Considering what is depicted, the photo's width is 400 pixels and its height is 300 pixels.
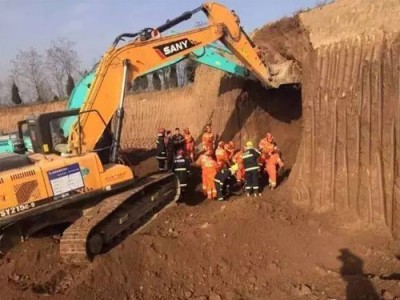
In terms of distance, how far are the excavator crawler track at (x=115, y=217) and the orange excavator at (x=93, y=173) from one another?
2 centimetres

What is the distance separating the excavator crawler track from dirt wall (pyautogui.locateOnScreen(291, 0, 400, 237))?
274 centimetres

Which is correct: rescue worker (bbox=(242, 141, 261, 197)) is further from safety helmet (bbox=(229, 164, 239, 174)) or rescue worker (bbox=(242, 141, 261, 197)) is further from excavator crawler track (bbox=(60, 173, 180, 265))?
excavator crawler track (bbox=(60, 173, 180, 265))

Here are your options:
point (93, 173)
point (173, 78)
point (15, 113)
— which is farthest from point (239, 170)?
point (15, 113)

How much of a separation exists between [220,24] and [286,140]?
4.44 meters

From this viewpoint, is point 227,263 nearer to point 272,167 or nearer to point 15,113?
point 272,167

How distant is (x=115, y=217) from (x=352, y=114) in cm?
467

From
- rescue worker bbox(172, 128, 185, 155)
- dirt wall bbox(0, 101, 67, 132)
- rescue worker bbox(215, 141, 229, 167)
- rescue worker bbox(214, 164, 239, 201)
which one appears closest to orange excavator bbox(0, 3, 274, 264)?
rescue worker bbox(214, 164, 239, 201)

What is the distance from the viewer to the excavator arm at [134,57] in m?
9.83

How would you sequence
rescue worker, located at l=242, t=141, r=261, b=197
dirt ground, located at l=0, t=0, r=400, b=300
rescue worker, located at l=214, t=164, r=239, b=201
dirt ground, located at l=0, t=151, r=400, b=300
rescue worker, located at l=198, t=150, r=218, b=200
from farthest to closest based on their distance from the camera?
rescue worker, located at l=198, t=150, r=218, b=200, rescue worker, located at l=214, t=164, r=239, b=201, rescue worker, located at l=242, t=141, r=261, b=197, dirt ground, located at l=0, t=0, r=400, b=300, dirt ground, located at l=0, t=151, r=400, b=300

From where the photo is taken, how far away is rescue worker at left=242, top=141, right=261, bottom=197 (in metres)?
12.0

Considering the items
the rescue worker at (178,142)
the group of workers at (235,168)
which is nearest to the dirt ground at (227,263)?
the group of workers at (235,168)

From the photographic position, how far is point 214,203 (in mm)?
12219

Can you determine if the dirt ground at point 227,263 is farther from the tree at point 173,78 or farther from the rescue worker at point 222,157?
the tree at point 173,78

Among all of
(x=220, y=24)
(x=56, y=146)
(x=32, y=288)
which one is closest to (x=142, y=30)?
(x=220, y=24)
